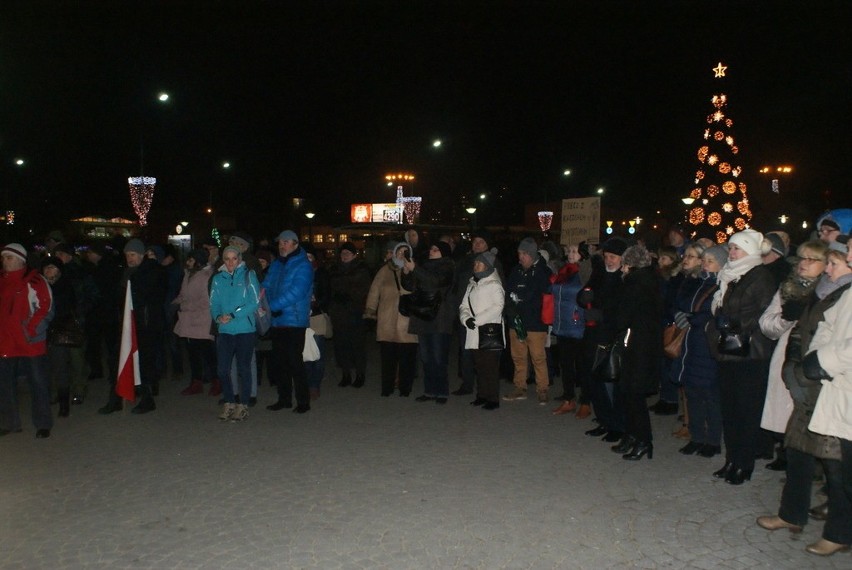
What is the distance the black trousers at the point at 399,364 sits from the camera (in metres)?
9.90

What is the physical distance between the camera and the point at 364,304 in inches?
426

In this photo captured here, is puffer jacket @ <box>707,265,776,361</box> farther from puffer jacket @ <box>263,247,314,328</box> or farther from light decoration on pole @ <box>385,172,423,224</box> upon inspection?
light decoration on pole @ <box>385,172,423,224</box>

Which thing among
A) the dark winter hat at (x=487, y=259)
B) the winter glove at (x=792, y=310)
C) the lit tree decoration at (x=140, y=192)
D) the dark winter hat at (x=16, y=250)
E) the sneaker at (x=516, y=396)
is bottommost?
the sneaker at (x=516, y=396)

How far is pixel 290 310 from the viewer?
28.3 feet

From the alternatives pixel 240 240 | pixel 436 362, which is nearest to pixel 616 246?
pixel 436 362

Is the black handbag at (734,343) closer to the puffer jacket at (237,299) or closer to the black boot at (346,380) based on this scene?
the puffer jacket at (237,299)

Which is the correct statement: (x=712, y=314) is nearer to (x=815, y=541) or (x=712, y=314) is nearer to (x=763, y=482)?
(x=763, y=482)

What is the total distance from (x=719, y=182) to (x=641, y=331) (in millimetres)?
43678

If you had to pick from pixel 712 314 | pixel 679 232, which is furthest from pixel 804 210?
pixel 712 314

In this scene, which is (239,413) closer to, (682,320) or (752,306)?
(682,320)

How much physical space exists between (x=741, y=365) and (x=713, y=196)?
44190mm

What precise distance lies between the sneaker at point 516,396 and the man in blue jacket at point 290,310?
8.76 feet

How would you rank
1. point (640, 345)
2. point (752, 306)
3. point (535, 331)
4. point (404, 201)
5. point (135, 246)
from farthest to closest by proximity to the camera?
point (404, 201) → point (535, 331) → point (135, 246) → point (640, 345) → point (752, 306)

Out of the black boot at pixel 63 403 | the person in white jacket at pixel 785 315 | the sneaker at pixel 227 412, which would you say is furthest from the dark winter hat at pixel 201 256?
the person in white jacket at pixel 785 315
